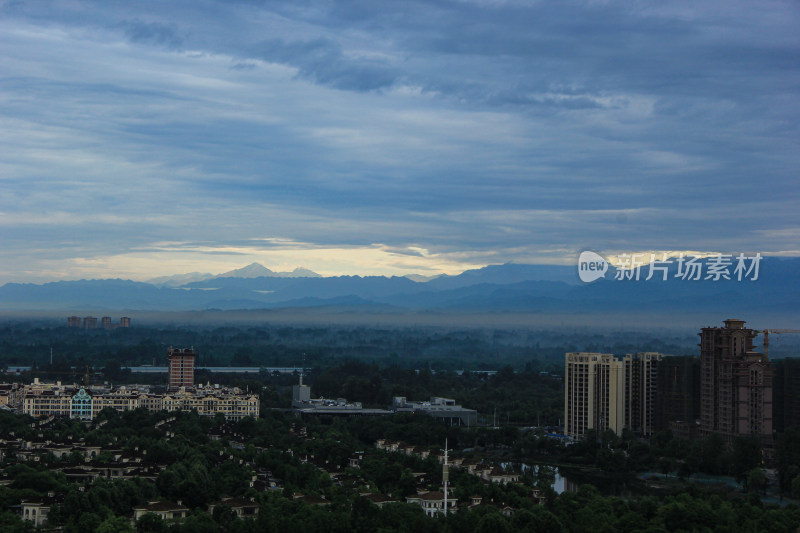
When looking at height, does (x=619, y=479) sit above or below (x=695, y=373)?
below

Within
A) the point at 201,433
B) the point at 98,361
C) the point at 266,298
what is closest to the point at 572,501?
the point at 201,433

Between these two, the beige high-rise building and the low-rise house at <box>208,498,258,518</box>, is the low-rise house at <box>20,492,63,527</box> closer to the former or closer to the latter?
the low-rise house at <box>208,498,258,518</box>

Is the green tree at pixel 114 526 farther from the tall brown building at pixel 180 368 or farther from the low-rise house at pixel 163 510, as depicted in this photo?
the tall brown building at pixel 180 368

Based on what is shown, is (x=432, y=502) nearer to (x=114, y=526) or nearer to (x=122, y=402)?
(x=114, y=526)

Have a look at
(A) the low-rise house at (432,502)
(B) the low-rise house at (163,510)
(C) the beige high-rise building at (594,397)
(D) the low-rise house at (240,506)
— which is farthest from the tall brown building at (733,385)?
(B) the low-rise house at (163,510)

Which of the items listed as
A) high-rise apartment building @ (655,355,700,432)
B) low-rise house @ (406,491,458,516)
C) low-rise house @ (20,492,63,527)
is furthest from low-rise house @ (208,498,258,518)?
high-rise apartment building @ (655,355,700,432)

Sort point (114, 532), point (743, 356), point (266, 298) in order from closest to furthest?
point (114, 532), point (743, 356), point (266, 298)

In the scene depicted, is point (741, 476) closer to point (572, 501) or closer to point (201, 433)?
point (572, 501)
